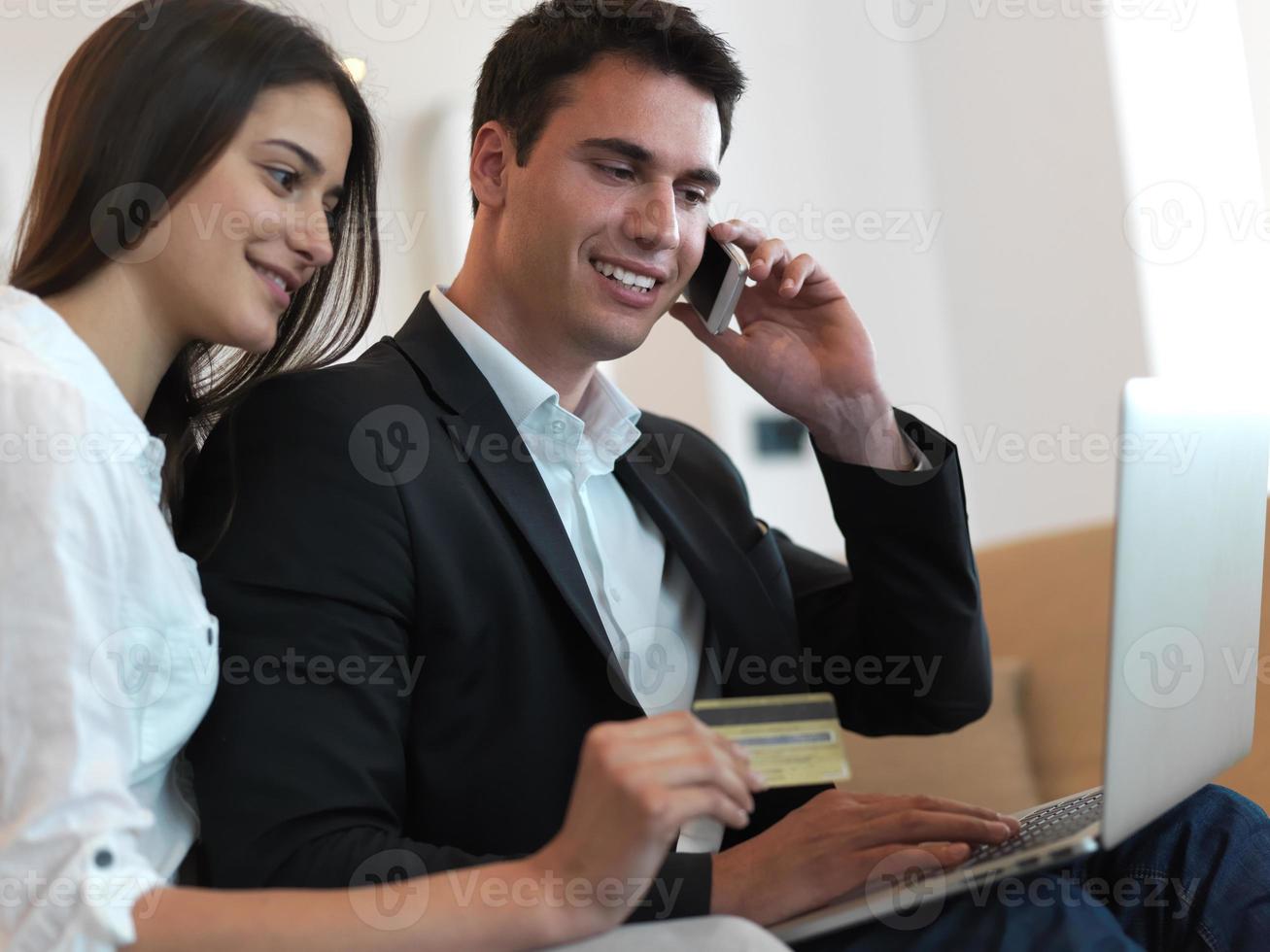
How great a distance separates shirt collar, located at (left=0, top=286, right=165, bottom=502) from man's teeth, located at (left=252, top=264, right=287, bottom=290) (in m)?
0.16

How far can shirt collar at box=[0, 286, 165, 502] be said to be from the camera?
894 mm

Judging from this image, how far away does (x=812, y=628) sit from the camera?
1.58 m

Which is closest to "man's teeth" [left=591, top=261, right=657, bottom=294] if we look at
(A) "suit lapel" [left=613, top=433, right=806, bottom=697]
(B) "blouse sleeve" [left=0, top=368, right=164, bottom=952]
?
(A) "suit lapel" [left=613, top=433, right=806, bottom=697]

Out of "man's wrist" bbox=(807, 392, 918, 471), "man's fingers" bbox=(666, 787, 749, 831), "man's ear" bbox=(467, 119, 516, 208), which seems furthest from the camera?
"man's ear" bbox=(467, 119, 516, 208)

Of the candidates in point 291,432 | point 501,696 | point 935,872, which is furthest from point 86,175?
point 935,872

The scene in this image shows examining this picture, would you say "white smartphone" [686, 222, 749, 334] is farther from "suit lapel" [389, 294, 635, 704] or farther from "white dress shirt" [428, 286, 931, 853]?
"suit lapel" [389, 294, 635, 704]

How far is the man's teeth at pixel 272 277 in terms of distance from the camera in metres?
1.07

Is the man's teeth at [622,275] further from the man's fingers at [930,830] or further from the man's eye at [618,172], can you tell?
the man's fingers at [930,830]

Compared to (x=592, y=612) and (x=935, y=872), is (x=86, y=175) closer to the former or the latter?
(x=592, y=612)

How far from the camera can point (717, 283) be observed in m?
1.55

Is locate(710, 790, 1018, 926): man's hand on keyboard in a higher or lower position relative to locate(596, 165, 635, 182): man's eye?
lower

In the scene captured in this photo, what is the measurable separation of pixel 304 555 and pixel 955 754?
126 cm

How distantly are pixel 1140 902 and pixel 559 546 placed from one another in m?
0.66

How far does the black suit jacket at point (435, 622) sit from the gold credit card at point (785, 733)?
20 cm
